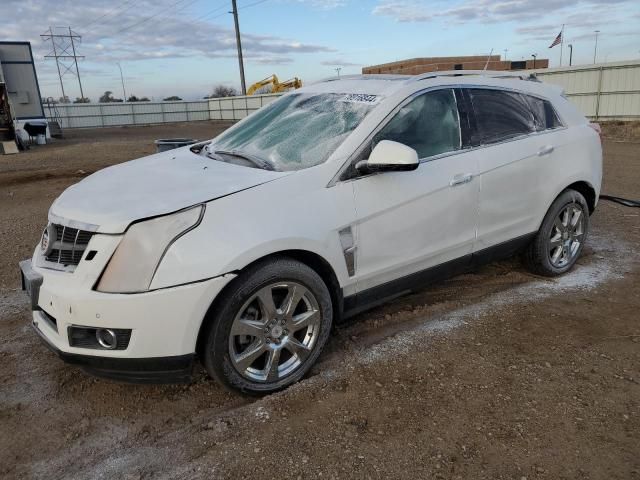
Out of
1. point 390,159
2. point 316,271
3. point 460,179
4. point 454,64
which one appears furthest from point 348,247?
point 454,64

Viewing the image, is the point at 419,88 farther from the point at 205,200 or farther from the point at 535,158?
the point at 205,200

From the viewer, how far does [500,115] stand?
165 inches

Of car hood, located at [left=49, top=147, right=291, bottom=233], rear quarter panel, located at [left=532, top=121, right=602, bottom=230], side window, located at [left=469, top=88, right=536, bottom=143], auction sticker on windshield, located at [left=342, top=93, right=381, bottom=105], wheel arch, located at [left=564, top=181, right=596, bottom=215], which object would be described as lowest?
wheel arch, located at [left=564, top=181, right=596, bottom=215]

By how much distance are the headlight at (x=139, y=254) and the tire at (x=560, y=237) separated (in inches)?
129

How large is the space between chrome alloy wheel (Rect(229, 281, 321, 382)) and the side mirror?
34.1 inches

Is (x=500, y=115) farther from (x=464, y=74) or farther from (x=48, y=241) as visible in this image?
(x=48, y=241)

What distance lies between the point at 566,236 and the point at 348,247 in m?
2.67

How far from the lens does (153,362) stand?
8.79 ft

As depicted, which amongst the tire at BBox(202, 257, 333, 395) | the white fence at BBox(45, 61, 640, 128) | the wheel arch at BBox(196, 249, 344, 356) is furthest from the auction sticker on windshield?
the white fence at BBox(45, 61, 640, 128)

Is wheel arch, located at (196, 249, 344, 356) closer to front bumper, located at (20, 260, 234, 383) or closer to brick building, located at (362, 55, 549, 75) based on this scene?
front bumper, located at (20, 260, 234, 383)

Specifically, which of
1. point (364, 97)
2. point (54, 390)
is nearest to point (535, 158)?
point (364, 97)

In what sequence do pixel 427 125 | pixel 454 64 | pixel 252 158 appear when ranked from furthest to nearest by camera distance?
pixel 454 64 < pixel 427 125 < pixel 252 158

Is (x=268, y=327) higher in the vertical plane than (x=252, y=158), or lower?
lower

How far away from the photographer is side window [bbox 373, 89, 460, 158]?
352 centimetres
